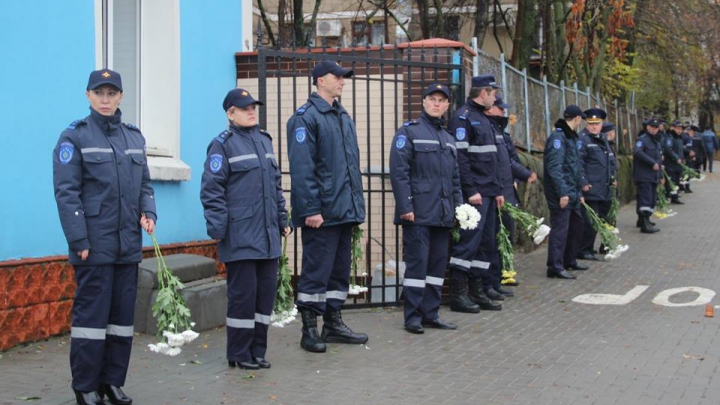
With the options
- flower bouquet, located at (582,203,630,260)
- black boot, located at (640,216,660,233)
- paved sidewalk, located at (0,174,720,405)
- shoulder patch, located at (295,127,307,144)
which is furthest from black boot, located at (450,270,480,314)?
black boot, located at (640,216,660,233)

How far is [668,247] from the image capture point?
51.3ft

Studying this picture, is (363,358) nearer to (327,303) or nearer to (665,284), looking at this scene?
(327,303)

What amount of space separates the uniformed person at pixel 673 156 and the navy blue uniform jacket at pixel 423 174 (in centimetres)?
1312

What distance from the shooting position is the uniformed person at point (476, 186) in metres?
9.60

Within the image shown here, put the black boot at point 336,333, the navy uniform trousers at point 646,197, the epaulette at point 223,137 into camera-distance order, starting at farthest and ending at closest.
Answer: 1. the navy uniform trousers at point 646,197
2. the black boot at point 336,333
3. the epaulette at point 223,137

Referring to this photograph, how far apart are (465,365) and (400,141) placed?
2192 mm

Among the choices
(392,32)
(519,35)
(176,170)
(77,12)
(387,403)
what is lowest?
(387,403)

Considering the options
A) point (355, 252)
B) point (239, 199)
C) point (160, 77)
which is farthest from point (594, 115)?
point (239, 199)

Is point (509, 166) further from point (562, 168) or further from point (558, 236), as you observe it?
point (558, 236)

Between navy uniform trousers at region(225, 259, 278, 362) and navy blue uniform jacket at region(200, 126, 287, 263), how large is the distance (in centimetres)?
13

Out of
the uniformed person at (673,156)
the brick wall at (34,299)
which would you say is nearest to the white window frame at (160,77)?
the brick wall at (34,299)

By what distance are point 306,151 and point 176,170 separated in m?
2.34

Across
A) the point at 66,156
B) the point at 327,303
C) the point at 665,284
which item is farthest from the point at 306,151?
the point at 665,284

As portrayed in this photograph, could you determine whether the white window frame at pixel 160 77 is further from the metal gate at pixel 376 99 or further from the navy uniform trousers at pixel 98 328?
the navy uniform trousers at pixel 98 328
